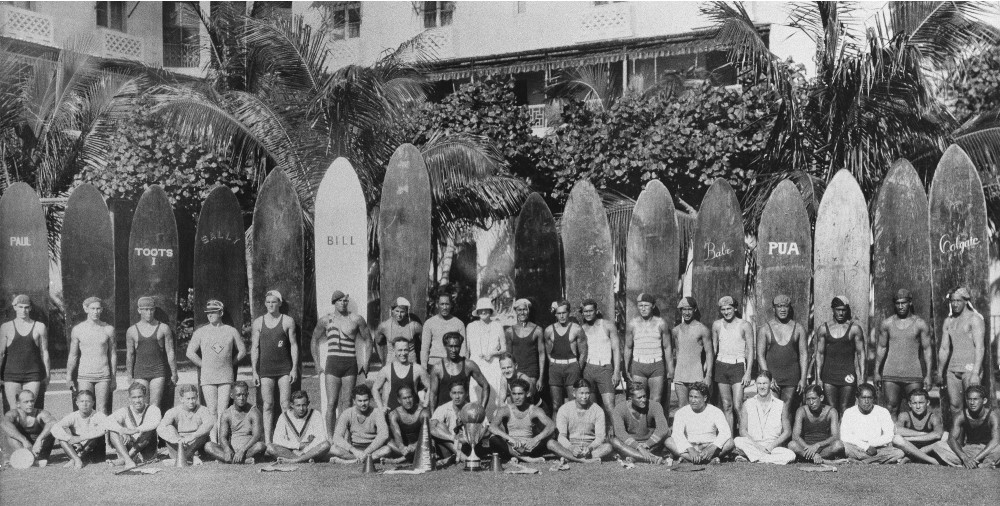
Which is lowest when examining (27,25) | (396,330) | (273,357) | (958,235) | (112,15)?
(273,357)

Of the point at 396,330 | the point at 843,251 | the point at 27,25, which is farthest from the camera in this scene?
the point at 27,25

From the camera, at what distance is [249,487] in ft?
20.7

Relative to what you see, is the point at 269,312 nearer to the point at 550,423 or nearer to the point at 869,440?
the point at 550,423

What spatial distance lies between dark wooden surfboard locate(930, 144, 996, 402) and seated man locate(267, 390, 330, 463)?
15.7 ft

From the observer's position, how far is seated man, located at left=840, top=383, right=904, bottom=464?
271 inches

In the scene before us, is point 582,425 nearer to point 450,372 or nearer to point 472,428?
point 472,428

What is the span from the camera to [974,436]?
276 inches

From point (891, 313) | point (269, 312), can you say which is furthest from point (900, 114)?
point (269, 312)

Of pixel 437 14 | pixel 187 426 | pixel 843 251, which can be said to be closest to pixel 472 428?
pixel 187 426

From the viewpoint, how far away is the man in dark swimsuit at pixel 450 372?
724cm

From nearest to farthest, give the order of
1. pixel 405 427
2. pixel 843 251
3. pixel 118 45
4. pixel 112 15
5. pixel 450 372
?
1. pixel 405 427
2. pixel 450 372
3. pixel 843 251
4. pixel 118 45
5. pixel 112 15

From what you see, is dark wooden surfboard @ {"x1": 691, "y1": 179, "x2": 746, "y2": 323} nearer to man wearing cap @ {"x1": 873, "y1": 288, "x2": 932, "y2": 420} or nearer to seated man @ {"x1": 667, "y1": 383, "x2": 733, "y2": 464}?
man wearing cap @ {"x1": 873, "y1": 288, "x2": 932, "y2": 420}

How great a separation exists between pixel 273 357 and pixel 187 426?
825mm

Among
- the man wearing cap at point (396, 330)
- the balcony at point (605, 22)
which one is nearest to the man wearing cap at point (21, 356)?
the man wearing cap at point (396, 330)
